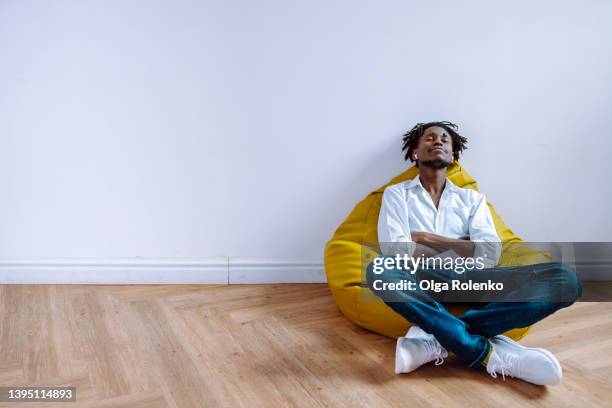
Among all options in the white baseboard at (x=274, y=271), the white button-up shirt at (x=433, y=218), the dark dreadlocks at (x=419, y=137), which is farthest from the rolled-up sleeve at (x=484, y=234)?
the white baseboard at (x=274, y=271)

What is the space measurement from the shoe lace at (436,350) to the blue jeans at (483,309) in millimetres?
50

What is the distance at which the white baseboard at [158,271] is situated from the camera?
10.1 ft

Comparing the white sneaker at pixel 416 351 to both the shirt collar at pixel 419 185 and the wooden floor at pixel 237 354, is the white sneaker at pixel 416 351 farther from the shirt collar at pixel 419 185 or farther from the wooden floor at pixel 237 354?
the shirt collar at pixel 419 185

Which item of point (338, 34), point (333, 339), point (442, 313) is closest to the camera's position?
point (442, 313)

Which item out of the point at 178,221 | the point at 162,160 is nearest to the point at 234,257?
the point at 178,221

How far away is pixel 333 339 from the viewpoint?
2.46m

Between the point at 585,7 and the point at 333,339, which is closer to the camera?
the point at 333,339

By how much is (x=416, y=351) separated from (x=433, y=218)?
0.80 meters

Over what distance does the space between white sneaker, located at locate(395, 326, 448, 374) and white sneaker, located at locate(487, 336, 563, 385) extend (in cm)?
18

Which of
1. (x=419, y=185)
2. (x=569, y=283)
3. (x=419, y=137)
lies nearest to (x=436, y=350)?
(x=569, y=283)

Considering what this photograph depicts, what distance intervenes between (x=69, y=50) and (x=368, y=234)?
173 centimetres

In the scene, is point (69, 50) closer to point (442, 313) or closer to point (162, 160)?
point (162, 160)

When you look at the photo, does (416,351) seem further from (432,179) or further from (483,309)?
(432,179)

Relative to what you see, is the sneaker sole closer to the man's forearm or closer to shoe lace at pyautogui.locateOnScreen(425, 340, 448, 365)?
shoe lace at pyautogui.locateOnScreen(425, 340, 448, 365)
